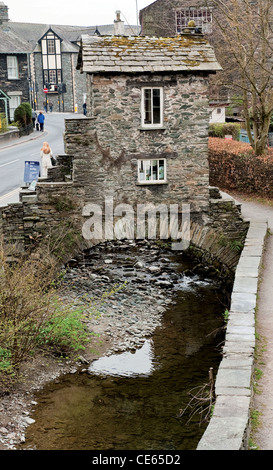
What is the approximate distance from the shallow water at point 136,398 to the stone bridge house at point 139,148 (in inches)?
161

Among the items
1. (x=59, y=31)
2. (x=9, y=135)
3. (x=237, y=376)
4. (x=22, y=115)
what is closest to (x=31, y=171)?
(x=237, y=376)

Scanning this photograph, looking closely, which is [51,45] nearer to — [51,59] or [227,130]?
[51,59]

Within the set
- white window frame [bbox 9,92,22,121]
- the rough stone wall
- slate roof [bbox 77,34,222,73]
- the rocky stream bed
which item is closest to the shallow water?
the rocky stream bed

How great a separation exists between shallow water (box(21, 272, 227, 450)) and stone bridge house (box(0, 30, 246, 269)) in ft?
13.4

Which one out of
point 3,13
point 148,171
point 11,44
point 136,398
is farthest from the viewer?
point 3,13

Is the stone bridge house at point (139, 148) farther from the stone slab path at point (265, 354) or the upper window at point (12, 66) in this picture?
the upper window at point (12, 66)

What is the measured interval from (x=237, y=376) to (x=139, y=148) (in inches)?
431

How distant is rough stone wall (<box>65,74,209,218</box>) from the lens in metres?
16.9

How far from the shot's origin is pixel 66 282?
17109 mm

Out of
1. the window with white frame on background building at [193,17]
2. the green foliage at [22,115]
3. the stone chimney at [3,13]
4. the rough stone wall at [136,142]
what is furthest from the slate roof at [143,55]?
the stone chimney at [3,13]

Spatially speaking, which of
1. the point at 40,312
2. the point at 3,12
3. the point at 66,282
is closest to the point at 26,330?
the point at 40,312

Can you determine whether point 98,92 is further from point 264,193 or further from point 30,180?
point 264,193

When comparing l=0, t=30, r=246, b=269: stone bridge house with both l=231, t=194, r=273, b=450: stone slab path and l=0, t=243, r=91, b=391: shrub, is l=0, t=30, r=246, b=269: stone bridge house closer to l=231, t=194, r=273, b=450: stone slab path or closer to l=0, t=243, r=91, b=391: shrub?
l=231, t=194, r=273, b=450: stone slab path

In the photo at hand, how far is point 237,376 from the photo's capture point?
7.41 m
